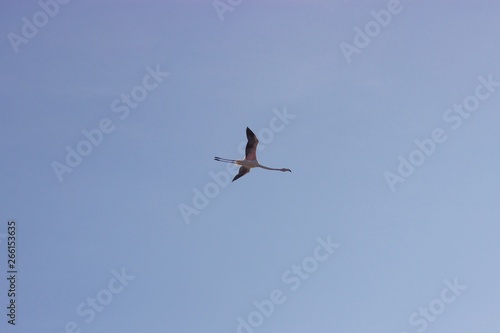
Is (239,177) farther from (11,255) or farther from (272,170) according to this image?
(11,255)

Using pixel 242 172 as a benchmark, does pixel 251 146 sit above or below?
above

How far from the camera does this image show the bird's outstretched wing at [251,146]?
119 m

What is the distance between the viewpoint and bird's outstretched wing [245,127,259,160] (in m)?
119

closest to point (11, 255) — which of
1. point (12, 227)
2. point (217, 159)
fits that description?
point (12, 227)

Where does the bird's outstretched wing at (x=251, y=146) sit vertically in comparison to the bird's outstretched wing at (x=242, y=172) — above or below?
above

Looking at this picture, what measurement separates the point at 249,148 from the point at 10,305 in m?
19.7

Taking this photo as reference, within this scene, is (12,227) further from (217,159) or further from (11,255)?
(217,159)

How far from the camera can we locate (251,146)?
119812mm

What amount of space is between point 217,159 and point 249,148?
7.64ft

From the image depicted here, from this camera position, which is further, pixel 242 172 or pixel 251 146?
pixel 242 172

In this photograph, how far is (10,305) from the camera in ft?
394

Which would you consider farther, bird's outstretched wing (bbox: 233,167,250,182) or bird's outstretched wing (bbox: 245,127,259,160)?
bird's outstretched wing (bbox: 233,167,250,182)

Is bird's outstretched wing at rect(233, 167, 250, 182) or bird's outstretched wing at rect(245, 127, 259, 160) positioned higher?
bird's outstretched wing at rect(245, 127, 259, 160)

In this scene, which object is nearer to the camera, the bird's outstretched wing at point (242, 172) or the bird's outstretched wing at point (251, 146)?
the bird's outstretched wing at point (251, 146)
